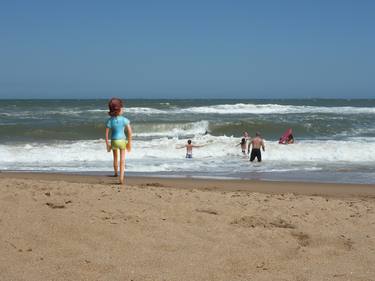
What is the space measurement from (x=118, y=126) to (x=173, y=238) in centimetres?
379

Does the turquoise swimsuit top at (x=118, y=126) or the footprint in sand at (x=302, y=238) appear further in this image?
the turquoise swimsuit top at (x=118, y=126)

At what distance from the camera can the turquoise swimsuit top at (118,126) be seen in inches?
315

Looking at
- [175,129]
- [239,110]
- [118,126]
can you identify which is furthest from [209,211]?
[239,110]

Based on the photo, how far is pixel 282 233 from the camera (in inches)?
194

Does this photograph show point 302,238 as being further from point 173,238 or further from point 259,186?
point 259,186

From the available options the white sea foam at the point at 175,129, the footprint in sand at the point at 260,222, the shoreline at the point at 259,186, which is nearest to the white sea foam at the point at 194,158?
the shoreline at the point at 259,186

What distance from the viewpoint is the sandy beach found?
3.92m

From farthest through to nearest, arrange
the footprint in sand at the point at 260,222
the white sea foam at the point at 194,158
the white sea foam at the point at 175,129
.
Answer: the white sea foam at the point at 175,129
the white sea foam at the point at 194,158
the footprint in sand at the point at 260,222

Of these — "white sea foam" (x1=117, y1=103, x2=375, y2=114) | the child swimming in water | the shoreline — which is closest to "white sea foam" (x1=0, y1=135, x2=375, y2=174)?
the shoreline

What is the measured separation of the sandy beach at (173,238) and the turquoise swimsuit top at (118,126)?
195 cm

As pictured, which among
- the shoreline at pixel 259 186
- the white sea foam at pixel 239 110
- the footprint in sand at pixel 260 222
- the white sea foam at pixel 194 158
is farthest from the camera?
the white sea foam at pixel 239 110

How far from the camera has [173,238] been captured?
4.54 meters

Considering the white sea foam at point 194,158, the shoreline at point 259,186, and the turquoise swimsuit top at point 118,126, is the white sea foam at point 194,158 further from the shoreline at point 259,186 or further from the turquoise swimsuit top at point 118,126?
the turquoise swimsuit top at point 118,126

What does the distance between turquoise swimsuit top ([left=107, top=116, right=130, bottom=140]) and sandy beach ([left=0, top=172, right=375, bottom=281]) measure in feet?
6.39
